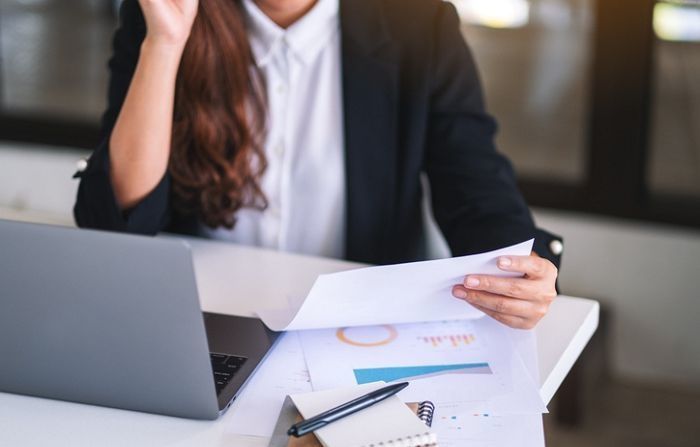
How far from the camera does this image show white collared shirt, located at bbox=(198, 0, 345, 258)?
5.25ft

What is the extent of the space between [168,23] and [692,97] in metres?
1.52

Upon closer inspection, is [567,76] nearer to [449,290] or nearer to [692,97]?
[692,97]

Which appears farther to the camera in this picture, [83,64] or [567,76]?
[83,64]

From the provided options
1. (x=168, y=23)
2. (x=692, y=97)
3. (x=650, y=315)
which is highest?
(x=168, y=23)

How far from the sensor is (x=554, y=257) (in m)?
1.35

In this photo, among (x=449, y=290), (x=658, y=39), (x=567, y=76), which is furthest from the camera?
(x=567, y=76)

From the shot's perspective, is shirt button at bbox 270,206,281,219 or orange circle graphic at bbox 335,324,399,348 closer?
orange circle graphic at bbox 335,324,399,348

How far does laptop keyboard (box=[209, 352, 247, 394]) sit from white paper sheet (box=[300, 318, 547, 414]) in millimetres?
82

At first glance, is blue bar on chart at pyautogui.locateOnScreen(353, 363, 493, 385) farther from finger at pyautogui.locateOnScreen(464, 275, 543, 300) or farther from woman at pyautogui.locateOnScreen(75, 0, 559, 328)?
woman at pyautogui.locateOnScreen(75, 0, 559, 328)

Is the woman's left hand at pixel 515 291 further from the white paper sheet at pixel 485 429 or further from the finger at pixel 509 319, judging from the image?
the white paper sheet at pixel 485 429

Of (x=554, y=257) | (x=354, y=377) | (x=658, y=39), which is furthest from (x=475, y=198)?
(x=658, y=39)

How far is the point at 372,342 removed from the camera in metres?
1.16

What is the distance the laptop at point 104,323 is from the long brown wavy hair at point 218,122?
0.60 metres

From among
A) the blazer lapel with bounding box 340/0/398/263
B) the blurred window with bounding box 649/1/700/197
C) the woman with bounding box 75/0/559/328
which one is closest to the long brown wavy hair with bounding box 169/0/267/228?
the woman with bounding box 75/0/559/328
